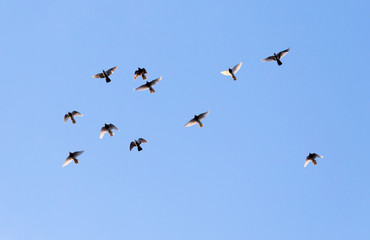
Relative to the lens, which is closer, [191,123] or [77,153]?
[191,123]

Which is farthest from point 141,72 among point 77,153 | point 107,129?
Result: point 77,153

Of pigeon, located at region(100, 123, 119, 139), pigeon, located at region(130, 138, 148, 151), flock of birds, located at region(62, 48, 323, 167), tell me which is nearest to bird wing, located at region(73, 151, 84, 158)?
flock of birds, located at region(62, 48, 323, 167)

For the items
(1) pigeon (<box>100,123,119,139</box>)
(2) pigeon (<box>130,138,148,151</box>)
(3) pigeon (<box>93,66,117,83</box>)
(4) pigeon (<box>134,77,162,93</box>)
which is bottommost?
(2) pigeon (<box>130,138,148,151</box>)

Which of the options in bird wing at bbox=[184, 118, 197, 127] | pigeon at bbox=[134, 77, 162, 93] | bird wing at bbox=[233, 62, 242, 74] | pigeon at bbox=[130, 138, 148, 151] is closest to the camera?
pigeon at bbox=[130, 138, 148, 151]

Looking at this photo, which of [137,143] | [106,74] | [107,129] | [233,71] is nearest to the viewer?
[137,143]

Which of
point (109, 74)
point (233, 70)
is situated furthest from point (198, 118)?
point (109, 74)

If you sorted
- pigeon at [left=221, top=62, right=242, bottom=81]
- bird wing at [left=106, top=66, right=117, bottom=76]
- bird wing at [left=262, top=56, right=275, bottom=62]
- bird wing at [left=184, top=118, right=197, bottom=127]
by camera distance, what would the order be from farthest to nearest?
1. bird wing at [left=262, top=56, right=275, bottom=62]
2. bird wing at [left=106, top=66, right=117, bottom=76]
3. bird wing at [left=184, top=118, right=197, bottom=127]
4. pigeon at [left=221, top=62, right=242, bottom=81]

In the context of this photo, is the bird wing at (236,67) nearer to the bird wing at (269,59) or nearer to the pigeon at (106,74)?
the bird wing at (269,59)

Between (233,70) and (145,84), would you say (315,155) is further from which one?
(145,84)

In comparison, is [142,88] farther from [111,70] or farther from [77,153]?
[77,153]

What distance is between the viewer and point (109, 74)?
7712 cm

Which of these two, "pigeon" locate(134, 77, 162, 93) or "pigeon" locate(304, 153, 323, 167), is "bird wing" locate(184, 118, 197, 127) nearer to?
"pigeon" locate(134, 77, 162, 93)

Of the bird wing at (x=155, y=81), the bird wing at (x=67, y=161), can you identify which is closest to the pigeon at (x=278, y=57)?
the bird wing at (x=155, y=81)

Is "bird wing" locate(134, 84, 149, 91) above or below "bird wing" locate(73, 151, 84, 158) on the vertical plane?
above
